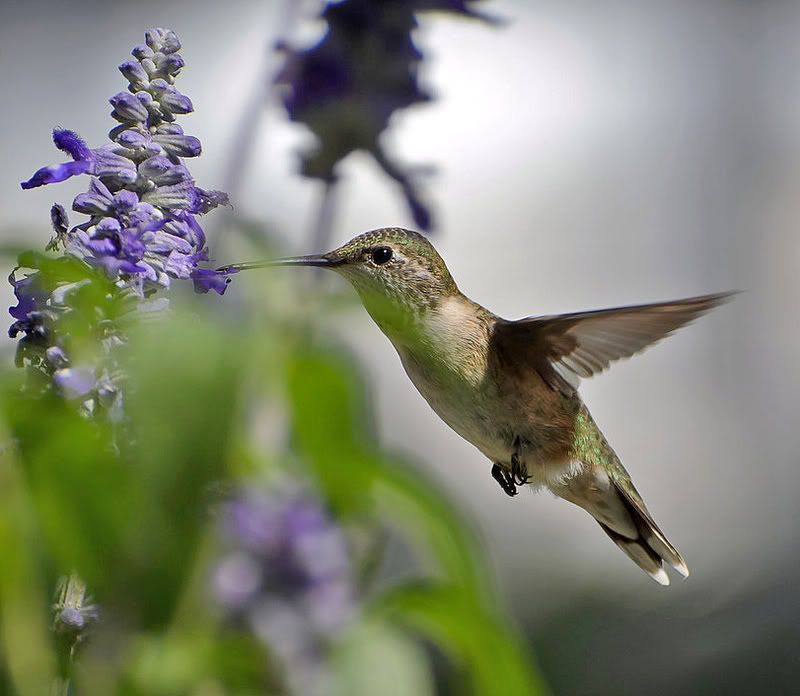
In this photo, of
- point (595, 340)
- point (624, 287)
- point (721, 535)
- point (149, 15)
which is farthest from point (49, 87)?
point (595, 340)

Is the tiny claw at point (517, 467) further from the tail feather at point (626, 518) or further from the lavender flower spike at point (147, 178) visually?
the lavender flower spike at point (147, 178)

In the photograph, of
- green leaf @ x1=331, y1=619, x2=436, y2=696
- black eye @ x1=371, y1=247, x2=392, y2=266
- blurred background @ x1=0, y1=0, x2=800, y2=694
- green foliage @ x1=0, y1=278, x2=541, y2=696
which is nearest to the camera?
green foliage @ x1=0, y1=278, x2=541, y2=696

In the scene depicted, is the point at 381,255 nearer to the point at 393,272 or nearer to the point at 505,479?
the point at 393,272

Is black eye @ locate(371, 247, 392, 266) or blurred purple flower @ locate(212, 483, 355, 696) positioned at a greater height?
black eye @ locate(371, 247, 392, 266)

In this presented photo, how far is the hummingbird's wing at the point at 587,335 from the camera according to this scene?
3.47 feet

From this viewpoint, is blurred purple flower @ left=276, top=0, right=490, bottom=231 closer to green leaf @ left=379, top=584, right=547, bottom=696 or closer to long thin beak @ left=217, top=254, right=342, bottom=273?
long thin beak @ left=217, top=254, right=342, bottom=273

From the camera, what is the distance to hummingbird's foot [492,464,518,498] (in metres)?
1.28

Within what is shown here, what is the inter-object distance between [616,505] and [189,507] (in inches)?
38.2

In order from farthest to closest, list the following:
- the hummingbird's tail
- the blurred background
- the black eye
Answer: the blurred background < the hummingbird's tail < the black eye

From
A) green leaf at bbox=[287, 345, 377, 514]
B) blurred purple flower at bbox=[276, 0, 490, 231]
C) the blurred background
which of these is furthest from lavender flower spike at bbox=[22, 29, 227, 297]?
the blurred background

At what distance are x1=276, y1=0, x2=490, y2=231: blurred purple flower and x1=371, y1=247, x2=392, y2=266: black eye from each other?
0.08 m

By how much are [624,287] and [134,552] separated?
3758mm

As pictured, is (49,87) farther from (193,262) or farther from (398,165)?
(193,262)

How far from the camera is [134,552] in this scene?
56cm
